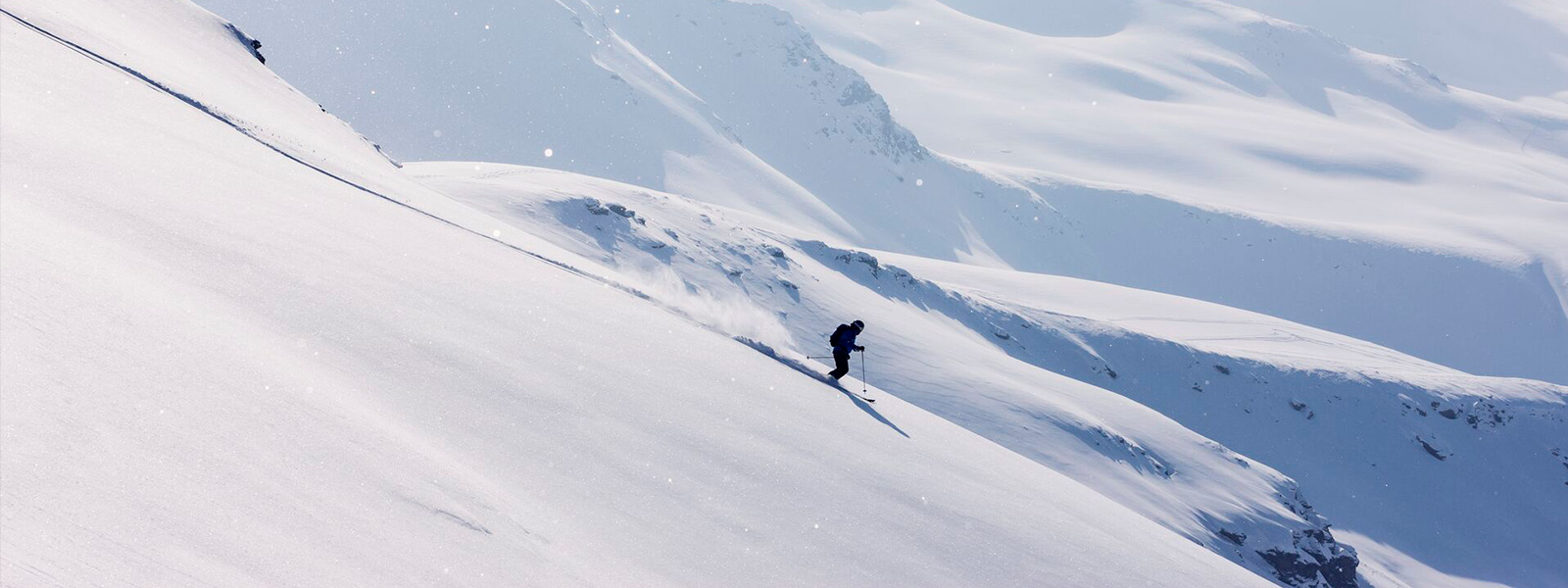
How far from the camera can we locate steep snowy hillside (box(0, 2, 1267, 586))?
505 cm

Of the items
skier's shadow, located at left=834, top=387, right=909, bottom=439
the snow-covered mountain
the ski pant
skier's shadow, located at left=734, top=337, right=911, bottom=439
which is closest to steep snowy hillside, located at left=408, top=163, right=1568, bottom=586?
the snow-covered mountain

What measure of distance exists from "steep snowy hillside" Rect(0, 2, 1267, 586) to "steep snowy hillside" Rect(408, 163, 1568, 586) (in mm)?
4495

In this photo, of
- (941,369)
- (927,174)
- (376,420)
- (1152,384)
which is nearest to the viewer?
(376,420)

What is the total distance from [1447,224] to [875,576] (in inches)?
6717

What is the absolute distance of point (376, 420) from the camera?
6.93m

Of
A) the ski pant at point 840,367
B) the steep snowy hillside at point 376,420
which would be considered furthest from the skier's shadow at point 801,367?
the steep snowy hillside at point 376,420

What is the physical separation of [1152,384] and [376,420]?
191ft

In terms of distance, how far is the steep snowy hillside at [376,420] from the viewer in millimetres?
5051

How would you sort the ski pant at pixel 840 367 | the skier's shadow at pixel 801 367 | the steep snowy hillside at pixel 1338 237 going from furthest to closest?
the steep snowy hillside at pixel 1338 237, the ski pant at pixel 840 367, the skier's shadow at pixel 801 367

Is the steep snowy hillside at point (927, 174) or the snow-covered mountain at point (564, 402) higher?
the steep snowy hillside at point (927, 174)

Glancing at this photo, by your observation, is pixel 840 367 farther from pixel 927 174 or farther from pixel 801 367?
pixel 927 174

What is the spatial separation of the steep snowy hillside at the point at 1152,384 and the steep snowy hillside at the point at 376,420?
4495mm

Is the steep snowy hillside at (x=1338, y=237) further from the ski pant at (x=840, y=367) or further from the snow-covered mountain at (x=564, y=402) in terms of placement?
the ski pant at (x=840, y=367)

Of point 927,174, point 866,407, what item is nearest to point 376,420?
point 866,407
